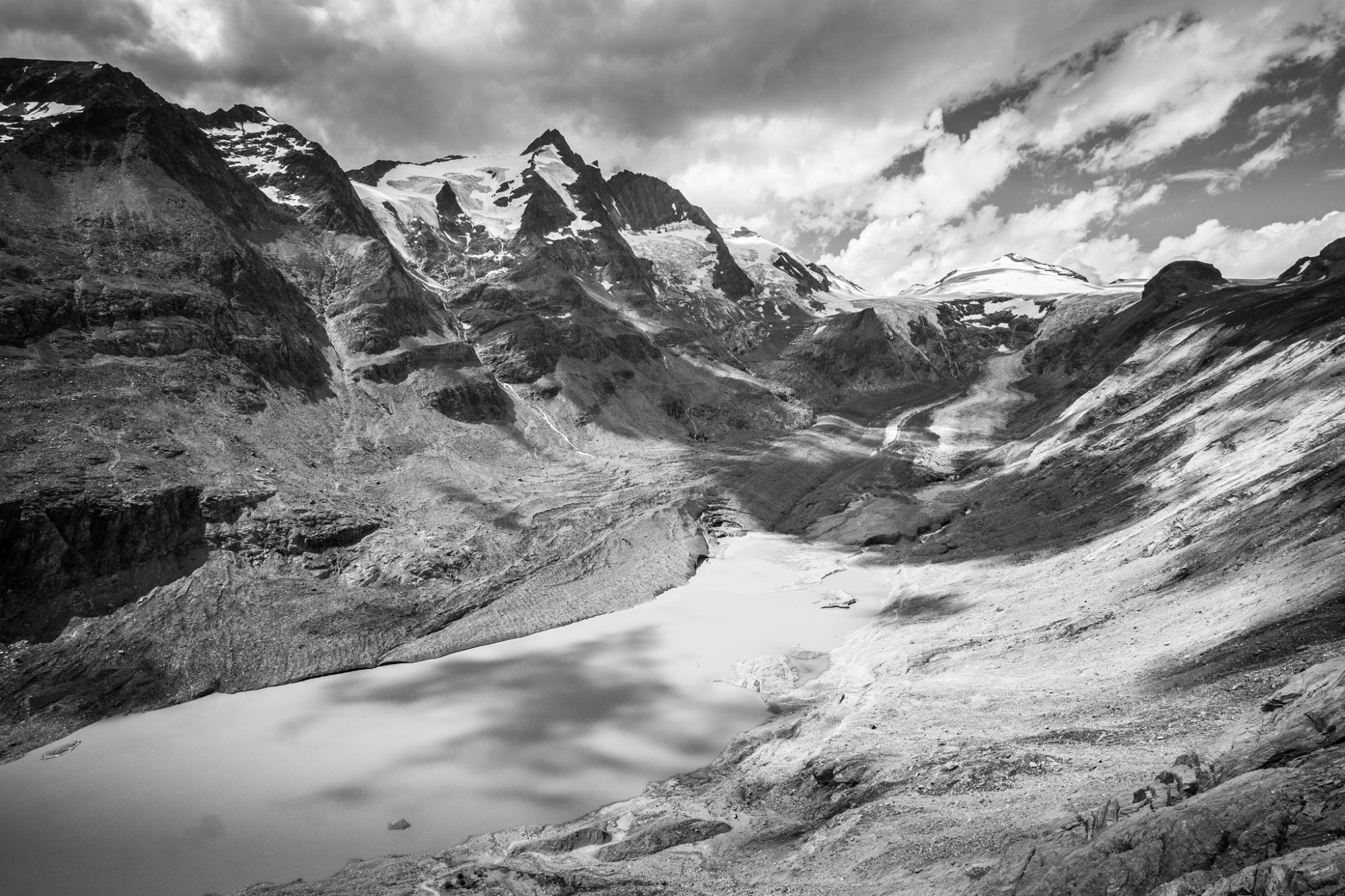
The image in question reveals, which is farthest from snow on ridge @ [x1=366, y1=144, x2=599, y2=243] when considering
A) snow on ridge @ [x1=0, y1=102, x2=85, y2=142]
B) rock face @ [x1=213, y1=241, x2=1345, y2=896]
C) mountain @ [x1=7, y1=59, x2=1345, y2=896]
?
rock face @ [x1=213, y1=241, x2=1345, y2=896]

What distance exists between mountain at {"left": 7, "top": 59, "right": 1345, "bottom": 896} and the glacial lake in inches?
97.4

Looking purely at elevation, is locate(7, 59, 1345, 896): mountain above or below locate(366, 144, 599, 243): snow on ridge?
below

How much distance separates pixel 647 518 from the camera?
7269 centimetres

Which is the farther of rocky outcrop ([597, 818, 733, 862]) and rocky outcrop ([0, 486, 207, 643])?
rocky outcrop ([0, 486, 207, 643])

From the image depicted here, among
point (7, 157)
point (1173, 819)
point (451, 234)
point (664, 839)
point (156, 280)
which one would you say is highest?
point (451, 234)

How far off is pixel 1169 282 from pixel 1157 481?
116464 millimetres

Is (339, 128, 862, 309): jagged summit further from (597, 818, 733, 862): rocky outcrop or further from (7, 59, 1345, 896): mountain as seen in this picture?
(597, 818, 733, 862): rocky outcrop

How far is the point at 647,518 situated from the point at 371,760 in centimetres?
4142

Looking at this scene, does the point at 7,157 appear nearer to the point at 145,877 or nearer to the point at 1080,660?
the point at 145,877

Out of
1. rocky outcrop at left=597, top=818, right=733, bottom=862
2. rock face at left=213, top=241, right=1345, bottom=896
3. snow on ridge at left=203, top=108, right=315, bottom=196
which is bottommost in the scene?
rocky outcrop at left=597, top=818, right=733, bottom=862

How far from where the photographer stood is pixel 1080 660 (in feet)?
90.5

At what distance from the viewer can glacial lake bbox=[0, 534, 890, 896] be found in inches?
1064

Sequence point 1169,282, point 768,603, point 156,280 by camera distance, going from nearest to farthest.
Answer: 1. point 768,603
2. point 156,280
3. point 1169,282

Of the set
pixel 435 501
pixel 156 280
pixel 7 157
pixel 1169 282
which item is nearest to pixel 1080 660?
pixel 435 501
